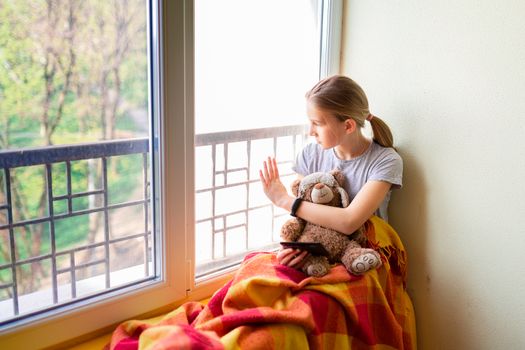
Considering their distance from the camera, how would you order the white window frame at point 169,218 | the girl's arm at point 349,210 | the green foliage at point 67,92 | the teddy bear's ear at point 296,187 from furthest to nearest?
1. the teddy bear's ear at point 296,187
2. the girl's arm at point 349,210
3. the white window frame at point 169,218
4. the green foliage at point 67,92

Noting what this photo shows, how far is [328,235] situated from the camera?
1268 mm

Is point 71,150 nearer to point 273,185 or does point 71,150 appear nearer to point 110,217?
point 110,217

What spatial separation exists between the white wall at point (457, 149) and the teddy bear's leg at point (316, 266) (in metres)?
0.38

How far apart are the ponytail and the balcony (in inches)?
13.2

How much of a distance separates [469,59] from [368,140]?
35 centimetres

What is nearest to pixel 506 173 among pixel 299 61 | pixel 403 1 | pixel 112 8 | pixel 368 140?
pixel 368 140

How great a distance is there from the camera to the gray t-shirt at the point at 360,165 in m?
1.31

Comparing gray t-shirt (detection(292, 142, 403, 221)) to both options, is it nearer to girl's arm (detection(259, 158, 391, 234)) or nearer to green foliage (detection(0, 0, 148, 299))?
girl's arm (detection(259, 158, 391, 234))

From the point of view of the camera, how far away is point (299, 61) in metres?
1.58

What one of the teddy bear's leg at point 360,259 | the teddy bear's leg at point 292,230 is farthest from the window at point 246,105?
the teddy bear's leg at point 360,259

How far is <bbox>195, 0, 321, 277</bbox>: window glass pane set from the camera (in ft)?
4.37

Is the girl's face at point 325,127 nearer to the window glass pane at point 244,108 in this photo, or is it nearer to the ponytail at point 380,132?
the ponytail at point 380,132

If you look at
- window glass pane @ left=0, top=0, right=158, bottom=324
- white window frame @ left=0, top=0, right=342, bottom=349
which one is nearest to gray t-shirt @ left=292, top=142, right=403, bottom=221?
white window frame @ left=0, top=0, right=342, bottom=349

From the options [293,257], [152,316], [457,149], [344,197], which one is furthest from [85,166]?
[457,149]
